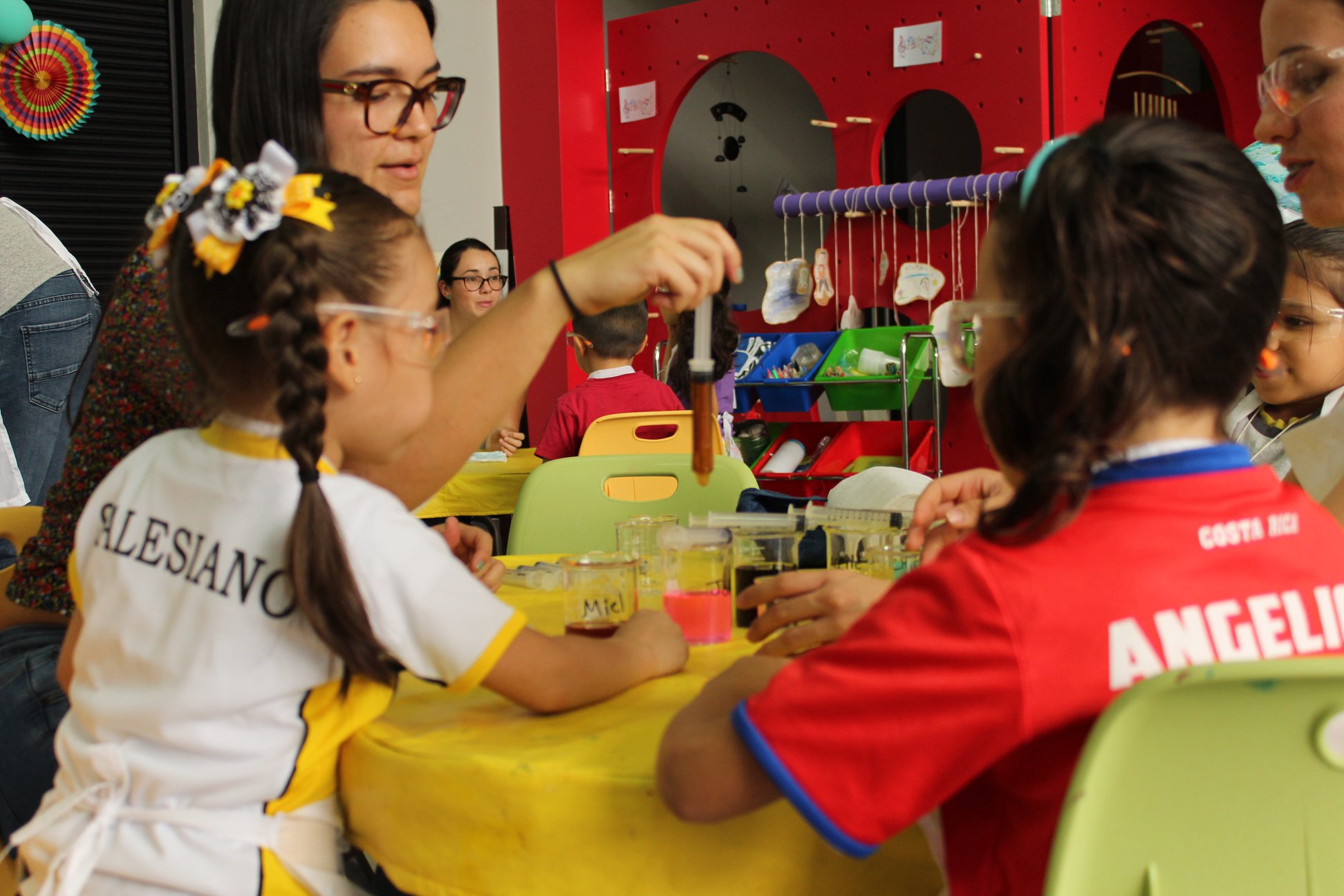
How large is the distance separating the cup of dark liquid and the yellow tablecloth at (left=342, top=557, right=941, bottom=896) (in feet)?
0.82

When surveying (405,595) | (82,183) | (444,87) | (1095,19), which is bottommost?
(405,595)

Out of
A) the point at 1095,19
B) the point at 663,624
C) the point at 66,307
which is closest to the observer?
the point at 663,624

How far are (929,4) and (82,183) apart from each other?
3897mm

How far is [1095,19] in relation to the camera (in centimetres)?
489

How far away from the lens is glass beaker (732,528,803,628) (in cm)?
133

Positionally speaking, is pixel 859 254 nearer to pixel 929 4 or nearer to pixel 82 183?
pixel 929 4

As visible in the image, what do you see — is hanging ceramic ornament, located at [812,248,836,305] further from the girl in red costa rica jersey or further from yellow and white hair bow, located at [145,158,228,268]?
the girl in red costa rica jersey

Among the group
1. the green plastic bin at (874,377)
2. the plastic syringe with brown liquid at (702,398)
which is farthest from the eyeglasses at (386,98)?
the green plastic bin at (874,377)

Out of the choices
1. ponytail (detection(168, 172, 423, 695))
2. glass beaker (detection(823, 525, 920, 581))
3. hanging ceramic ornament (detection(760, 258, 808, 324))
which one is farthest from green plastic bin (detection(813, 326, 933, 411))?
ponytail (detection(168, 172, 423, 695))

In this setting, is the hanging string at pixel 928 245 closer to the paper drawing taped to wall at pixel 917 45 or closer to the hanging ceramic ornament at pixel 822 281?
the hanging ceramic ornament at pixel 822 281

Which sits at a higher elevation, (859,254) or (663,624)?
(859,254)

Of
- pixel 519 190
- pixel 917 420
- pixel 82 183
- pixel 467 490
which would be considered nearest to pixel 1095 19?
pixel 917 420

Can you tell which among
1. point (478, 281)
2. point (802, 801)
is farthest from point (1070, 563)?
point (478, 281)

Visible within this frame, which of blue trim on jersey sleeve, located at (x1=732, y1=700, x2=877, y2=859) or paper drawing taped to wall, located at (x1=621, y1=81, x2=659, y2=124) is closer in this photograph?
blue trim on jersey sleeve, located at (x1=732, y1=700, x2=877, y2=859)
